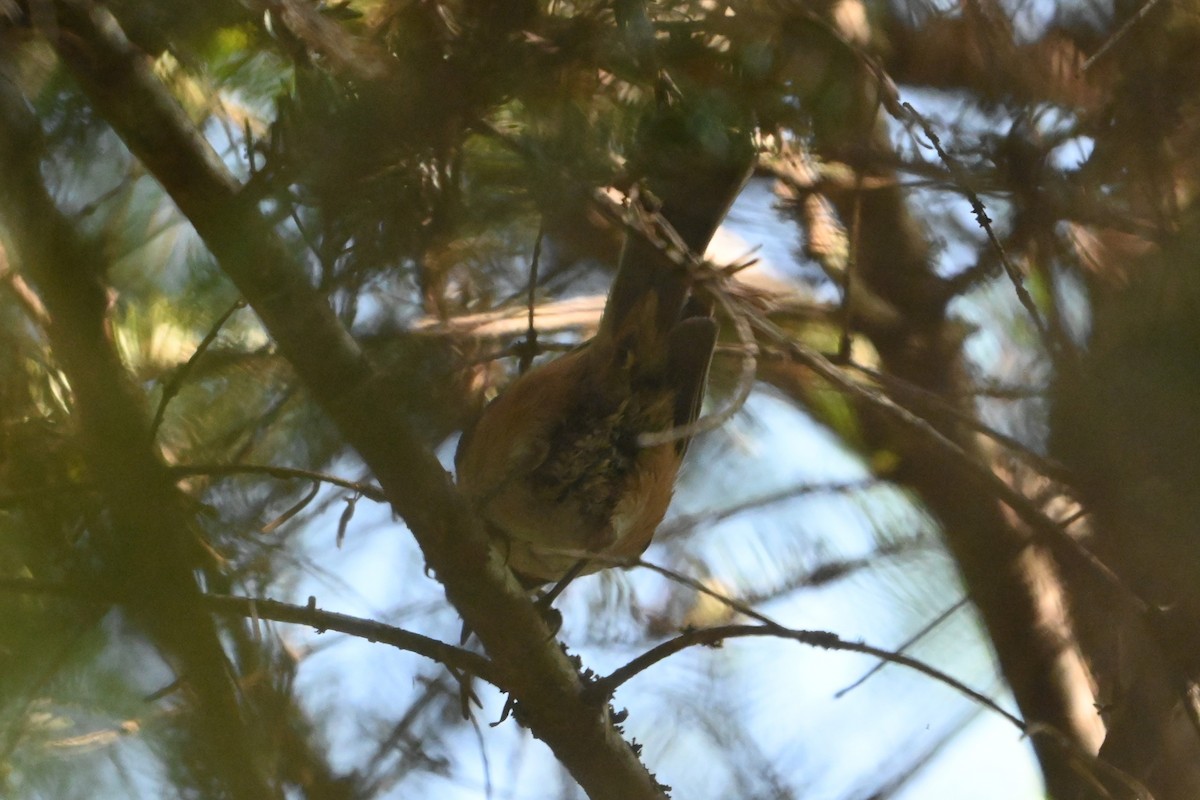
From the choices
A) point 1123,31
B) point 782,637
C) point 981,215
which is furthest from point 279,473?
point 1123,31

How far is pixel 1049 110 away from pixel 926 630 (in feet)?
3.14

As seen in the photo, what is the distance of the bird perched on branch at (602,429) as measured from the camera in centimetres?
225

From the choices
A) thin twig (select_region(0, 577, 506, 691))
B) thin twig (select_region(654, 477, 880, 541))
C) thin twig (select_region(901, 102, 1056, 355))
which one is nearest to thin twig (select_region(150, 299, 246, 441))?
thin twig (select_region(0, 577, 506, 691))

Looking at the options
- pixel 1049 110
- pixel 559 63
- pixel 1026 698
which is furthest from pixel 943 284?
pixel 559 63

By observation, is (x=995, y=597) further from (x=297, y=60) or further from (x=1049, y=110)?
(x=297, y=60)

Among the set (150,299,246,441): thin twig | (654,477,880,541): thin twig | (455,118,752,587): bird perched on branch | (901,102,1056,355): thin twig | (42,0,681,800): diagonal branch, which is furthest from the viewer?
(654,477,880,541): thin twig

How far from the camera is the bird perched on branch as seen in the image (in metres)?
2.25

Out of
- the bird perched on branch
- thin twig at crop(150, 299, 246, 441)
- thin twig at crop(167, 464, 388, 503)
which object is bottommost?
thin twig at crop(167, 464, 388, 503)

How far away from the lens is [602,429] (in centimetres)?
236

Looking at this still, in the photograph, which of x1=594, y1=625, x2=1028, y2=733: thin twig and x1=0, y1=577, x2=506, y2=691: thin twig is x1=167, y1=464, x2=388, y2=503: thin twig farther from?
x1=594, y1=625, x2=1028, y2=733: thin twig

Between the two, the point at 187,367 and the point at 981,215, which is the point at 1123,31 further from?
the point at 187,367

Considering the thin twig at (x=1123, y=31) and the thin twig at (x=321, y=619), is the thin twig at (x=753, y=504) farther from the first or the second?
the thin twig at (x=1123, y=31)

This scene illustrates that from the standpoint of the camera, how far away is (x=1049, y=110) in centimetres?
164

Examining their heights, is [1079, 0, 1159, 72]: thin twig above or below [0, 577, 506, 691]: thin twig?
below
